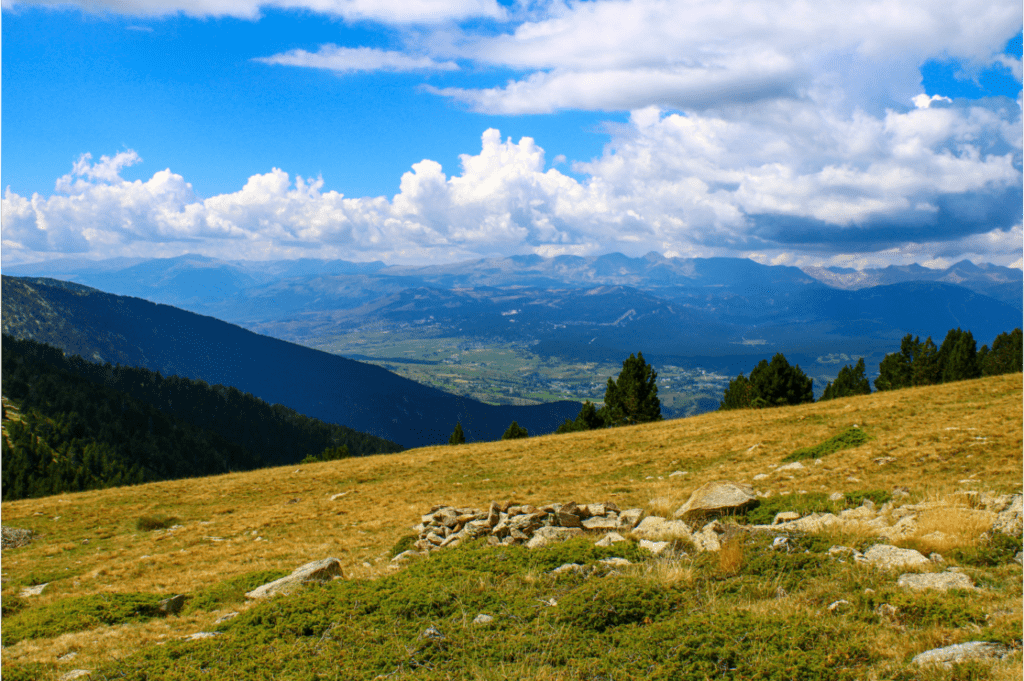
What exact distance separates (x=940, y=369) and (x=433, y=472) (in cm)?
7766

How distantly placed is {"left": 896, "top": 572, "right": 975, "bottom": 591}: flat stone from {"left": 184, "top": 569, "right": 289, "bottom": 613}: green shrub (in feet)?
42.4

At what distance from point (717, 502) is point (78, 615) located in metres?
15.1

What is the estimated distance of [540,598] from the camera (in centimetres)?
899

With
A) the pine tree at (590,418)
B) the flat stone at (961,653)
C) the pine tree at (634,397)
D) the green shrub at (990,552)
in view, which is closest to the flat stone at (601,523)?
the green shrub at (990,552)

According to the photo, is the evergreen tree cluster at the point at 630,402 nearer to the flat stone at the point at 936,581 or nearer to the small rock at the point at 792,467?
the small rock at the point at 792,467

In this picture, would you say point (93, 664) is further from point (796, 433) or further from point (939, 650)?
point (796, 433)

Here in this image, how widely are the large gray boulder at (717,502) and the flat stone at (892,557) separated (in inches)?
149

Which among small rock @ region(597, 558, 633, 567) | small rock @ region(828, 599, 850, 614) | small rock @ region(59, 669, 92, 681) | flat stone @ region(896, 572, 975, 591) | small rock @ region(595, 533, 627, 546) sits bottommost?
small rock @ region(59, 669, 92, 681)

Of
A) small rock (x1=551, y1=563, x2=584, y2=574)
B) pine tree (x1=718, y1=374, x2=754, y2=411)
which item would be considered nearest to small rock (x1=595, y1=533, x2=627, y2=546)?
small rock (x1=551, y1=563, x2=584, y2=574)

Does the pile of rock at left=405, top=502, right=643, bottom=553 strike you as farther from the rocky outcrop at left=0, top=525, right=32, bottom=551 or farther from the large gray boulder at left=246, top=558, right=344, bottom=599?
the rocky outcrop at left=0, top=525, right=32, bottom=551

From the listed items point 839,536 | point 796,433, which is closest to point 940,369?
point 796,433

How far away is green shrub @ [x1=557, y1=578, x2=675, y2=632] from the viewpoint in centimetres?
805

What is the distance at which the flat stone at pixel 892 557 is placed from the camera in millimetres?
8867

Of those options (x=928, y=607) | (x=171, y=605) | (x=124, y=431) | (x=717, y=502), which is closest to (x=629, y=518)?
(x=717, y=502)
